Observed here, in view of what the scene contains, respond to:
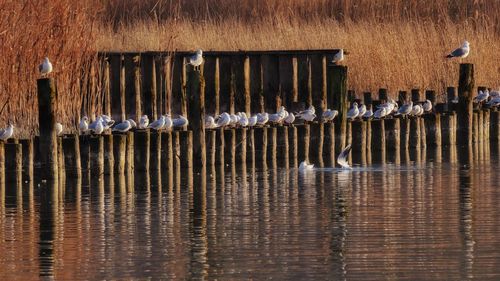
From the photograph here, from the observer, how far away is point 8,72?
22188 millimetres

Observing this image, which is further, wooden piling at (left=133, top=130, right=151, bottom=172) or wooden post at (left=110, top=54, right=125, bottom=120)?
wooden post at (left=110, top=54, right=125, bottom=120)

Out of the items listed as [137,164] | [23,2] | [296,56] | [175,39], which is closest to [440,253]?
[137,164]

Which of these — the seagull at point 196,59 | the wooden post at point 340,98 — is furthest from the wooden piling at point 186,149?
the seagull at point 196,59

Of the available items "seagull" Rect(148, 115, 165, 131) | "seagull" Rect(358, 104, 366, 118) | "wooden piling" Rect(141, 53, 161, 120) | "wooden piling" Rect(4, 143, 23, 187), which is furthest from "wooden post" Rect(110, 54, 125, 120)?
"wooden piling" Rect(4, 143, 23, 187)

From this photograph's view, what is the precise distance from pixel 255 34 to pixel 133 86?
15.9ft

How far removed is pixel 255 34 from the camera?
107 ft

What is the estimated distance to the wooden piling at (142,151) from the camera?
2198 centimetres

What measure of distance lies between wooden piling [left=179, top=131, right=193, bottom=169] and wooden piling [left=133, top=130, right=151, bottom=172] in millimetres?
620

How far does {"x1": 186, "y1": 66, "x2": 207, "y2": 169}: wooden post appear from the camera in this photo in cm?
2269

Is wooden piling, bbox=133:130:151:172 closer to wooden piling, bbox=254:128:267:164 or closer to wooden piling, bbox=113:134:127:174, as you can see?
wooden piling, bbox=113:134:127:174

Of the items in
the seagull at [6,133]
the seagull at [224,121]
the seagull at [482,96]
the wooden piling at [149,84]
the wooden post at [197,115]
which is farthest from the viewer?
the seagull at [482,96]

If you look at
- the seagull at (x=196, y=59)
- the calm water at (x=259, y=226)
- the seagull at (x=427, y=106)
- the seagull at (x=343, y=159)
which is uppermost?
the seagull at (x=196, y=59)

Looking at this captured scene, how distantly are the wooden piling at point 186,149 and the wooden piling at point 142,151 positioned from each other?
62 cm

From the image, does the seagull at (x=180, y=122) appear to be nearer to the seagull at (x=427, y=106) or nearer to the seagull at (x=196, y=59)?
the seagull at (x=196, y=59)
